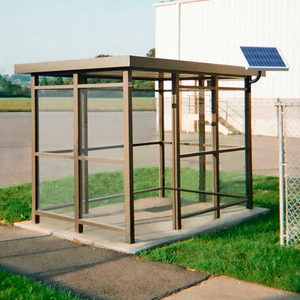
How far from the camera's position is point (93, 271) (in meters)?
5.80

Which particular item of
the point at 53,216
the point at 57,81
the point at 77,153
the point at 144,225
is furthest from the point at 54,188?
the point at 57,81

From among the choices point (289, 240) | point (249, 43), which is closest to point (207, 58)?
point (249, 43)

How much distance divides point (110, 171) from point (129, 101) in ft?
3.91

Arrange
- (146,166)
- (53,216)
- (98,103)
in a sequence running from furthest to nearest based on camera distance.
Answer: (146,166) < (53,216) < (98,103)

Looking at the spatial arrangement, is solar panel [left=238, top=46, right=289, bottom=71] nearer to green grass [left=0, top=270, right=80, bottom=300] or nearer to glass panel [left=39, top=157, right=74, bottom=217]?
glass panel [left=39, top=157, right=74, bottom=217]

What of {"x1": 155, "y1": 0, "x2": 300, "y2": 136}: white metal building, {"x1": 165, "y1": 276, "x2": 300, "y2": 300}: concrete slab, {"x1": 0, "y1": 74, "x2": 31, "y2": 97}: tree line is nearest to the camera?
{"x1": 165, "y1": 276, "x2": 300, "y2": 300}: concrete slab

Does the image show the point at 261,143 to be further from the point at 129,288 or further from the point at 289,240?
the point at 129,288

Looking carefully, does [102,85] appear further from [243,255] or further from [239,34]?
Result: [239,34]

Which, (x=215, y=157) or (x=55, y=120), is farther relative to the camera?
(x=215, y=157)

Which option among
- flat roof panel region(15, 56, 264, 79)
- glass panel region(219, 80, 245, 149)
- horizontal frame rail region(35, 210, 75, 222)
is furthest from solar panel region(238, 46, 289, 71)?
horizontal frame rail region(35, 210, 75, 222)

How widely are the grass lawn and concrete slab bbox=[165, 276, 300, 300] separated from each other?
13cm

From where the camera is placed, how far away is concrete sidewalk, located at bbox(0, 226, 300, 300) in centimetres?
511

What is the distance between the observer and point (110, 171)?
7359 mm

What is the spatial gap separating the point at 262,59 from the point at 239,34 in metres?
20.0
